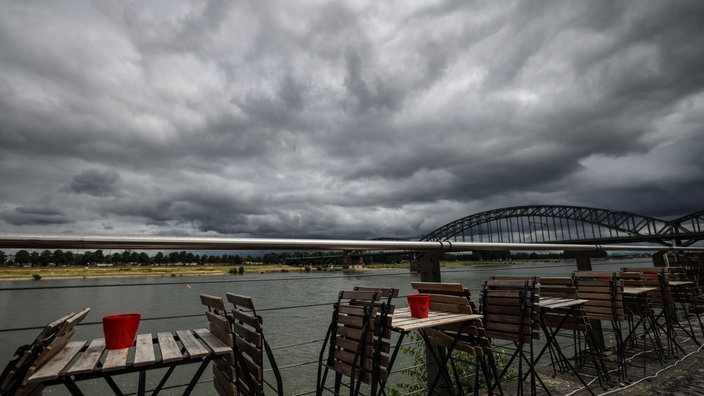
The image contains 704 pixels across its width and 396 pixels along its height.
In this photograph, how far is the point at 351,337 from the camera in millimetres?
2242

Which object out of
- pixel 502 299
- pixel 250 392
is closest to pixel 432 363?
pixel 502 299

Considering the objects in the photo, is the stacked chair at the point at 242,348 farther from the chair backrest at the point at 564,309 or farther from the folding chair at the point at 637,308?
the folding chair at the point at 637,308

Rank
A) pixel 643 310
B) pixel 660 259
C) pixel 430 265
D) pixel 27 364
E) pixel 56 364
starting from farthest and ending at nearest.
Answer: pixel 660 259, pixel 643 310, pixel 430 265, pixel 56 364, pixel 27 364

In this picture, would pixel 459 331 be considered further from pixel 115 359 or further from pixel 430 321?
pixel 115 359

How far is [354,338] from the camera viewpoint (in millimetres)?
2215

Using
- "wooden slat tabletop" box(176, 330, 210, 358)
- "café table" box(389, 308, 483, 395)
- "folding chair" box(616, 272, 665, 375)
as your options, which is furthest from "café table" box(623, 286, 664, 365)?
"wooden slat tabletop" box(176, 330, 210, 358)

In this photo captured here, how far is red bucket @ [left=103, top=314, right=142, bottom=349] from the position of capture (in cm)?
168

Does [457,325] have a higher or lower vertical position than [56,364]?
lower

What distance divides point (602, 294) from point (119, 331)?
13.6 ft

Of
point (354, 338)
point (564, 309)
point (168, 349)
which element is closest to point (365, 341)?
point (354, 338)

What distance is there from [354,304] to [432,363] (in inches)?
41.7

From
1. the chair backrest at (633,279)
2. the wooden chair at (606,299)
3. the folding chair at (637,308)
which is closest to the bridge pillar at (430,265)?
the wooden chair at (606,299)

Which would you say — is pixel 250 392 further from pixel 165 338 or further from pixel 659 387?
pixel 659 387

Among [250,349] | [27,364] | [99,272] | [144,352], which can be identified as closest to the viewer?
[27,364]
